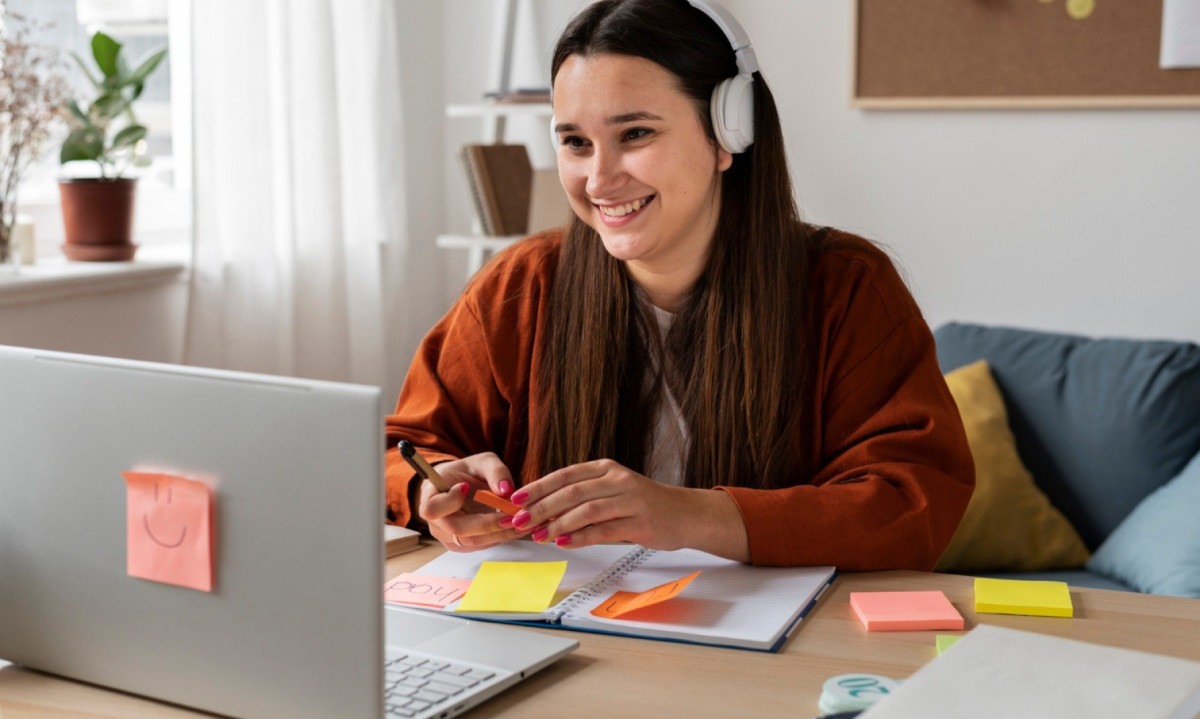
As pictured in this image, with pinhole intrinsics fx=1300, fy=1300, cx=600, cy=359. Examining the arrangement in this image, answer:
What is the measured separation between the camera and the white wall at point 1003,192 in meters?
2.72

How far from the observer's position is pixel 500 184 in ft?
9.75

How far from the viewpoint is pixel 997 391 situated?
2566 mm

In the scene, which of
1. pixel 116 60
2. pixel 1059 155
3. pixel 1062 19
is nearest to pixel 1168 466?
pixel 1059 155

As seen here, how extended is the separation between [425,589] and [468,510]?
0.13 metres

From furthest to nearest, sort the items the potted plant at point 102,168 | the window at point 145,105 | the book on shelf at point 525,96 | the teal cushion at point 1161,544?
the book on shelf at point 525,96, the window at point 145,105, the potted plant at point 102,168, the teal cushion at point 1161,544

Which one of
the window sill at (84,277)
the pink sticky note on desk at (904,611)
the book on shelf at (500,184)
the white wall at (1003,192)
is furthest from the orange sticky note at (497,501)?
the white wall at (1003,192)

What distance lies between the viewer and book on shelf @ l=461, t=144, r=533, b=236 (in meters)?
2.93

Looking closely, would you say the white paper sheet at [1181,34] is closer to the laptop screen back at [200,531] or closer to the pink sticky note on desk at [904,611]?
the pink sticky note on desk at [904,611]

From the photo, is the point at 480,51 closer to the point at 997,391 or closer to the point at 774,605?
the point at 997,391

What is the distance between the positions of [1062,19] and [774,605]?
1.99 meters

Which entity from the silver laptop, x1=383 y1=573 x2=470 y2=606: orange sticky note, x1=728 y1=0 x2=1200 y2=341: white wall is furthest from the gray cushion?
the silver laptop

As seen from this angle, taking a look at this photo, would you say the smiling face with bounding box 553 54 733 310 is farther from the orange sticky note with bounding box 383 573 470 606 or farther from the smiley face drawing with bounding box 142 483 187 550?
the smiley face drawing with bounding box 142 483 187 550

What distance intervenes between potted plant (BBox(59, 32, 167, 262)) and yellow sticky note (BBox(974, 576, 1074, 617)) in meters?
1.93

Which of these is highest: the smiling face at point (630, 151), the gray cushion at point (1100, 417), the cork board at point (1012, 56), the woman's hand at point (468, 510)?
the cork board at point (1012, 56)
